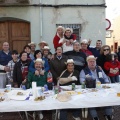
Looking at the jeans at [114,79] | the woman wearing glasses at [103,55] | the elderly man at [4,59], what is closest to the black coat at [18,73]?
the elderly man at [4,59]

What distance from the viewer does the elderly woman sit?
17.1 feet

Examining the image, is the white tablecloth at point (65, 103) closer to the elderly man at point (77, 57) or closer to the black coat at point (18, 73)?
the elderly man at point (77, 57)

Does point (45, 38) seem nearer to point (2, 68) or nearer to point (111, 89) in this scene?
point (2, 68)

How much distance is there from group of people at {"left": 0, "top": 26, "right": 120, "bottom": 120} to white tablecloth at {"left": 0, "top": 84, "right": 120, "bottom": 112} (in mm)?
819

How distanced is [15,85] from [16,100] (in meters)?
1.76

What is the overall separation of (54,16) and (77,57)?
12.0ft

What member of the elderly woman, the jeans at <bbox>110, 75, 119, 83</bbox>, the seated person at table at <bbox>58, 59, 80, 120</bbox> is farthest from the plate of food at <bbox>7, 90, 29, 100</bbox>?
the jeans at <bbox>110, 75, 119, 83</bbox>

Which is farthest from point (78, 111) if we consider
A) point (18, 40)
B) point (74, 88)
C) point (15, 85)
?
point (18, 40)

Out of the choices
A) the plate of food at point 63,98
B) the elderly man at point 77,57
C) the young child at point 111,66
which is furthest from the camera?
the young child at point 111,66

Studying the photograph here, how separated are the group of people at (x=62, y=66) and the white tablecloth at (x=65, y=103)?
2.69 feet

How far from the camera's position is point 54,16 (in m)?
8.59

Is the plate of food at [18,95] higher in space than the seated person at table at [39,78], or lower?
lower

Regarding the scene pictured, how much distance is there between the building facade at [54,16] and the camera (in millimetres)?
8453

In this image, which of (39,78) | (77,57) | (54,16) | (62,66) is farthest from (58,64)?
(54,16)
